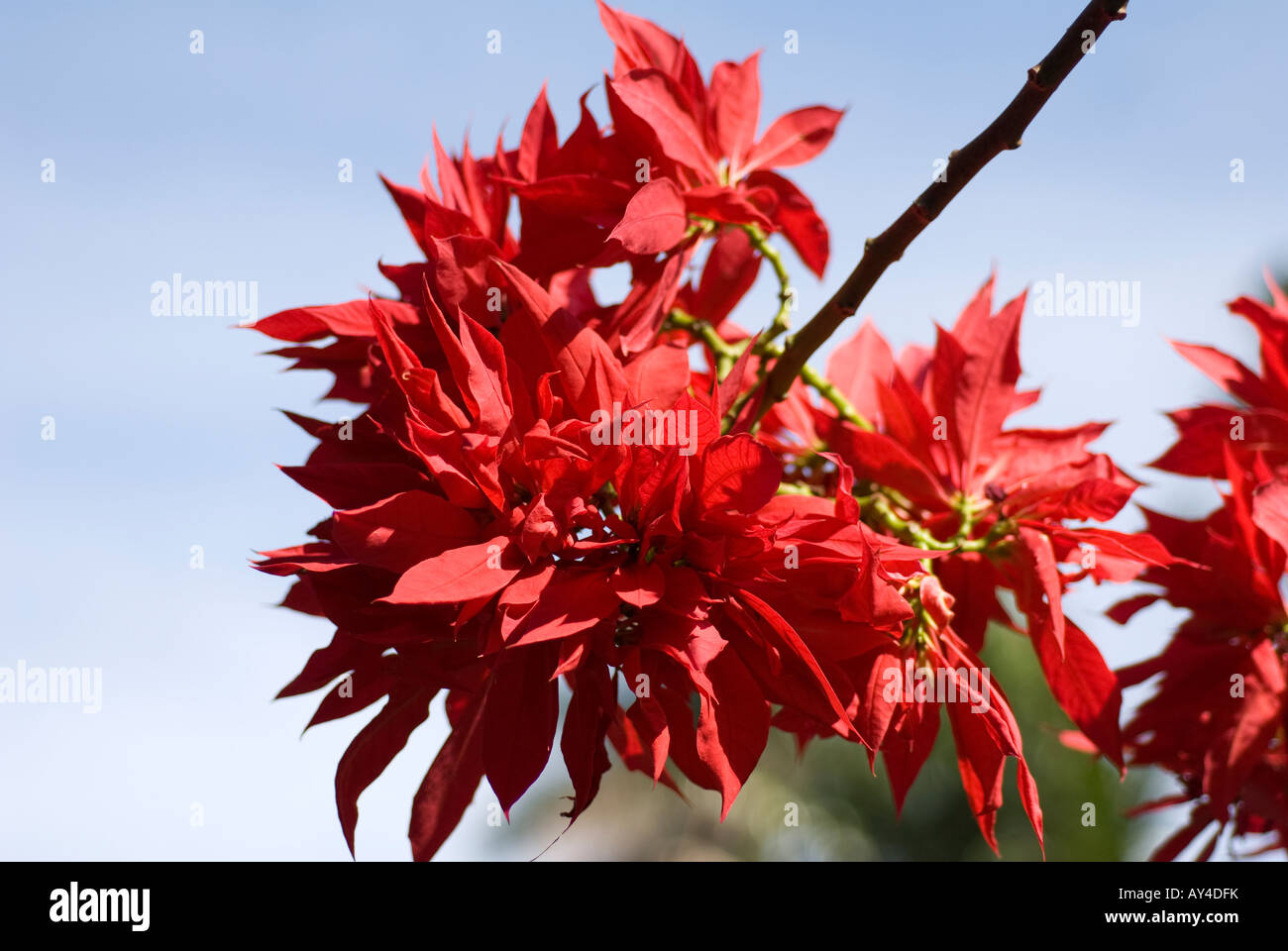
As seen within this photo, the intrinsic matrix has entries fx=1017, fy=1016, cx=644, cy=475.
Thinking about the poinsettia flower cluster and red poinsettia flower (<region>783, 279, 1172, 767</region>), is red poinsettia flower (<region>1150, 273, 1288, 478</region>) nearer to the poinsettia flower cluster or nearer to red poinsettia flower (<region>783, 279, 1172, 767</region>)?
the poinsettia flower cluster

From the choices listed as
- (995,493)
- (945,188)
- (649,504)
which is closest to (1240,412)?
(995,493)

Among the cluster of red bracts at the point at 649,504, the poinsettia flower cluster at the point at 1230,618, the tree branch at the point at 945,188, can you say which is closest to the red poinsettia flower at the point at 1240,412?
the poinsettia flower cluster at the point at 1230,618

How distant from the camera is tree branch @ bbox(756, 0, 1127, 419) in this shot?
0.73m

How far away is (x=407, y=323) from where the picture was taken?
89 cm

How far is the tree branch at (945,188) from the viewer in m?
0.73

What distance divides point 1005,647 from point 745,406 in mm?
4916

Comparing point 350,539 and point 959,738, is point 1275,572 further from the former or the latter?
point 350,539

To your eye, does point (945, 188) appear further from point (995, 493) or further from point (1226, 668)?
point (1226, 668)

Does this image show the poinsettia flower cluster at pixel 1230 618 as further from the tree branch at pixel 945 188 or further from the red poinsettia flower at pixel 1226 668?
the tree branch at pixel 945 188

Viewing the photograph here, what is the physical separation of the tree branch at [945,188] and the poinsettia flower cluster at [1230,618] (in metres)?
0.48

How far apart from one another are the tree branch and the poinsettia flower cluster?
1.56 feet

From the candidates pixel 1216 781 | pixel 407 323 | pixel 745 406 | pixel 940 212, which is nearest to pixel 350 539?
pixel 407 323

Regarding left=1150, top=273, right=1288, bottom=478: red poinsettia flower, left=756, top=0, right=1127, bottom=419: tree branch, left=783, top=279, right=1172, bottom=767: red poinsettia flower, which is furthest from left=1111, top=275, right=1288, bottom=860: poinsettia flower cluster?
left=756, top=0, right=1127, bottom=419: tree branch
